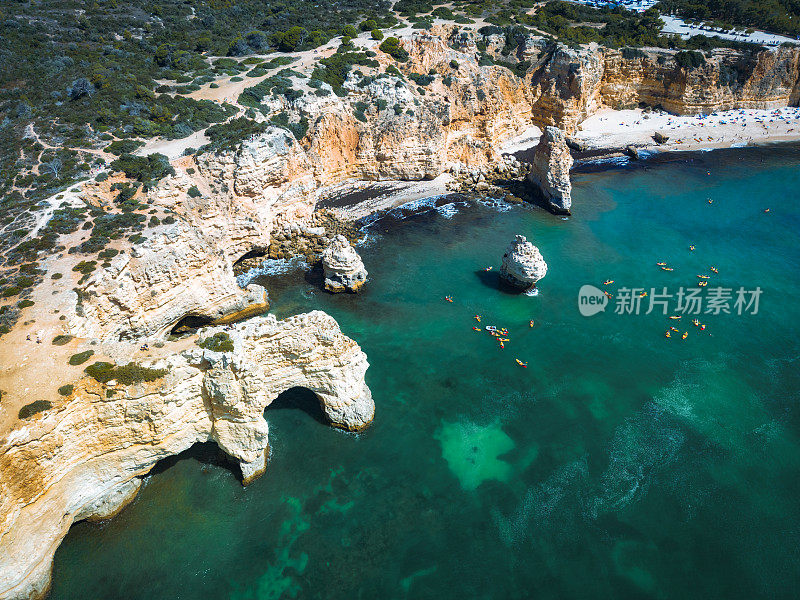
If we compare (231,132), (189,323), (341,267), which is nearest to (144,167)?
(231,132)

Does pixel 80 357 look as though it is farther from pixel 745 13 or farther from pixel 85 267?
pixel 745 13

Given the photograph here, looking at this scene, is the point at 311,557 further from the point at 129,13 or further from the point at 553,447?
the point at 129,13

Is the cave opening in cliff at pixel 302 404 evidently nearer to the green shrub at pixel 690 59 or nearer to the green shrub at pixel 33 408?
the green shrub at pixel 33 408

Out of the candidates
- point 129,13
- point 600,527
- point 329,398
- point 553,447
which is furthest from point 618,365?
point 129,13

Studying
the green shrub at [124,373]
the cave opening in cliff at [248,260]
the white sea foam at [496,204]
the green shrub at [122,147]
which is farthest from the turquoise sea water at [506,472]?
the green shrub at [122,147]

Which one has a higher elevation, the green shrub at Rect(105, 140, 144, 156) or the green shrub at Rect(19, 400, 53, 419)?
the green shrub at Rect(105, 140, 144, 156)

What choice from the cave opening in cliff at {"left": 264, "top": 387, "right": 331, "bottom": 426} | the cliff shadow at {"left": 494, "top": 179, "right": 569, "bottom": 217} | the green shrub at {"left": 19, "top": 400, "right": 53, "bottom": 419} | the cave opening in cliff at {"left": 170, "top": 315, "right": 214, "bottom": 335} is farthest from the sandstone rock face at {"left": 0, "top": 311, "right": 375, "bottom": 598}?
the cliff shadow at {"left": 494, "top": 179, "right": 569, "bottom": 217}

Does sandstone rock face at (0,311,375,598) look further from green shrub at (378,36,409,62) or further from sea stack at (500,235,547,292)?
green shrub at (378,36,409,62)
